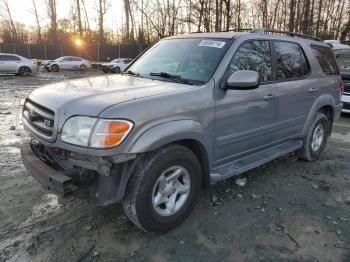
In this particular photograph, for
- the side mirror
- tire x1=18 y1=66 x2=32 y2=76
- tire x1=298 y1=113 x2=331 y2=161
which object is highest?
the side mirror

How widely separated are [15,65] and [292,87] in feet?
72.7

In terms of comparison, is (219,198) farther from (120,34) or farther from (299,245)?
(120,34)

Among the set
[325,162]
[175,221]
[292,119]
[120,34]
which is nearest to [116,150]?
[175,221]

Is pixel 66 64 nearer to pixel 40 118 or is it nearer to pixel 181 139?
pixel 40 118

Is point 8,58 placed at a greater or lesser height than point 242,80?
greater

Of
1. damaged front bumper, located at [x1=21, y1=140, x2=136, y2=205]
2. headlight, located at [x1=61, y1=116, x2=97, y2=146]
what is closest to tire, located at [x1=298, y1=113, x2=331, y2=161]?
damaged front bumper, located at [x1=21, y1=140, x2=136, y2=205]

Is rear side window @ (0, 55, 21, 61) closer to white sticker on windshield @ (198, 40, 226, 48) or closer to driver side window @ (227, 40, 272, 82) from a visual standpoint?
white sticker on windshield @ (198, 40, 226, 48)

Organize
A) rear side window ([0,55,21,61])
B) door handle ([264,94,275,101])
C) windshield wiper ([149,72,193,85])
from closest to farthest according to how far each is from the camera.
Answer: windshield wiper ([149,72,193,85]) < door handle ([264,94,275,101]) < rear side window ([0,55,21,61])

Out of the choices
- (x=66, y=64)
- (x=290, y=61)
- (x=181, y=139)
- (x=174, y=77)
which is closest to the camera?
(x=181, y=139)

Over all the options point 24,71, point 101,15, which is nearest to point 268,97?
point 24,71

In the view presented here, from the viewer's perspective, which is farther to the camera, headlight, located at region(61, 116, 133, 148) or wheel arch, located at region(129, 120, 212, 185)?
wheel arch, located at region(129, 120, 212, 185)

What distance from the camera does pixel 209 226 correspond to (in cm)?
361

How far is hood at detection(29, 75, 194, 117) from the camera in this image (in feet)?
9.70

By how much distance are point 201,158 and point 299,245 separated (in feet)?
4.10
